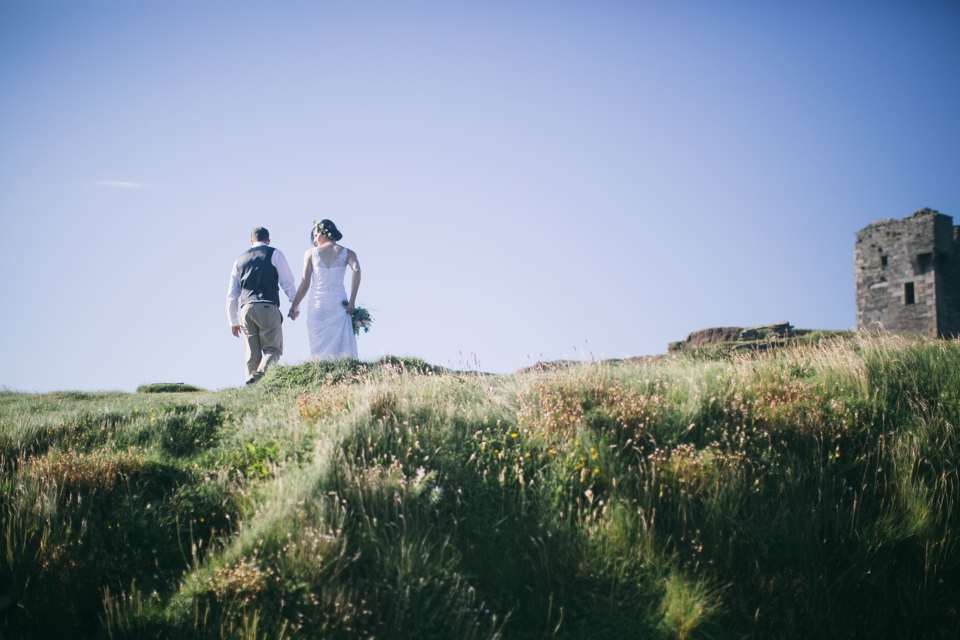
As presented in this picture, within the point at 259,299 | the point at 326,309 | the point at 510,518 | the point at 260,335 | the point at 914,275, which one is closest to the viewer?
the point at 510,518

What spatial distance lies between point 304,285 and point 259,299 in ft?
3.17

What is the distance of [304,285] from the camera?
511 inches

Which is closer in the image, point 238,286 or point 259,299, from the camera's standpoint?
point 259,299

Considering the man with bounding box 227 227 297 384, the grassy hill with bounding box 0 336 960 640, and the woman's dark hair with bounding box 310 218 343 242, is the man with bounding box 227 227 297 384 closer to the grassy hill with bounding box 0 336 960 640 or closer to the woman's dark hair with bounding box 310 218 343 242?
the woman's dark hair with bounding box 310 218 343 242

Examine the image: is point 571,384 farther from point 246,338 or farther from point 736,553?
point 246,338

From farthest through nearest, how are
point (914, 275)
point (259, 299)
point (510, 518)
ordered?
point (914, 275), point (259, 299), point (510, 518)

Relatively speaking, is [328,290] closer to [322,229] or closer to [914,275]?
[322,229]

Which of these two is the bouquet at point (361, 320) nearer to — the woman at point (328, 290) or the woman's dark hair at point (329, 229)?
the woman at point (328, 290)

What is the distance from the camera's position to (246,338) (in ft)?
42.3

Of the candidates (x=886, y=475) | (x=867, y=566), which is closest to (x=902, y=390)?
(x=886, y=475)

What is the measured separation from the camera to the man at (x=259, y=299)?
41.1 feet

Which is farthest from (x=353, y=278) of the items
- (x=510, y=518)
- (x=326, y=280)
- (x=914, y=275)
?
(x=914, y=275)

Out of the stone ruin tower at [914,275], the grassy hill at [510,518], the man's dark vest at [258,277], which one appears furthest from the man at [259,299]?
the stone ruin tower at [914,275]

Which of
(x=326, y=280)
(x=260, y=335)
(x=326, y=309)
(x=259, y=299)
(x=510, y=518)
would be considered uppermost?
(x=326, y=280)
